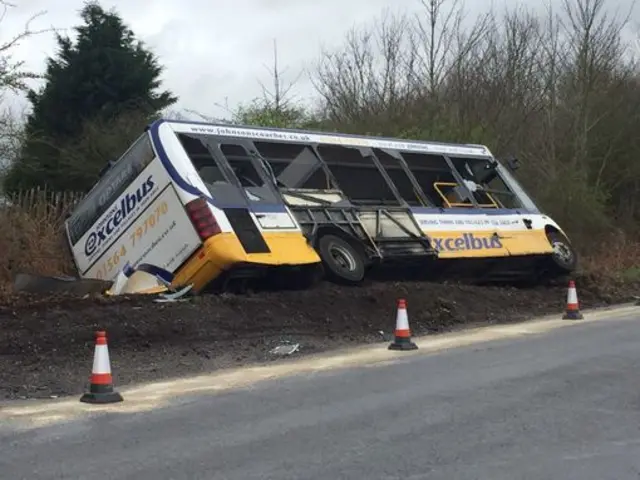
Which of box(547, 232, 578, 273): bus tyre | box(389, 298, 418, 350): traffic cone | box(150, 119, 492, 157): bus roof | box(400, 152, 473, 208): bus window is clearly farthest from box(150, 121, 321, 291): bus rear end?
box(547, 232, 578, 273): bus tyre

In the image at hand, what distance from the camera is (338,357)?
10086 millimetres

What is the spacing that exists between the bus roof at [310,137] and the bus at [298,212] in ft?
0.08

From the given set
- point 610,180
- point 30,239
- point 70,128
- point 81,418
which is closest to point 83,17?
point 70,128

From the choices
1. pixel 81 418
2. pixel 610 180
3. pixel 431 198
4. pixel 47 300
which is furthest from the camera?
pixel 610 180

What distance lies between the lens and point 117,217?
504 inches

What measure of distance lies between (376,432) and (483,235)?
948cm

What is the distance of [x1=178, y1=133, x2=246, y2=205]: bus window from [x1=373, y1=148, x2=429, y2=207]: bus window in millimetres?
3638

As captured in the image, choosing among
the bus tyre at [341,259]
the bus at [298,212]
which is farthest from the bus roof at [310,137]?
the bus tyre at [341,259]

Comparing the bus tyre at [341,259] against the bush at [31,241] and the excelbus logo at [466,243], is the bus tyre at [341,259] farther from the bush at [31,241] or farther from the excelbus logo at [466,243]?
the bush at [31,241]

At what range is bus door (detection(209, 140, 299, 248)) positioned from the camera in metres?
11.9

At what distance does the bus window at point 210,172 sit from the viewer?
473 inches

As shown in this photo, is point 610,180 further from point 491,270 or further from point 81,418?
point 81,418

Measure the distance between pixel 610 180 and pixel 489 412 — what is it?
24158 mm

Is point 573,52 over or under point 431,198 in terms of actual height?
over
